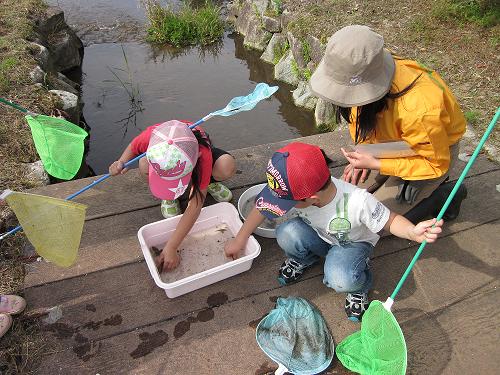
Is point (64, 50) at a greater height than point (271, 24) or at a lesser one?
lesser

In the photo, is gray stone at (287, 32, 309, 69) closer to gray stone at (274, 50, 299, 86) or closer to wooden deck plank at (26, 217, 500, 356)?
gray stone at (274, 50, 299, 86)

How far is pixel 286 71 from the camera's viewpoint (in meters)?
5.53

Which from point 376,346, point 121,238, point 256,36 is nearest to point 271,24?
point 256,36

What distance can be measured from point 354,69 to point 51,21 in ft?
17.0

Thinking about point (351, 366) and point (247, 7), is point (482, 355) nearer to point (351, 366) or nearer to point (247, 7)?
point (351, 366)

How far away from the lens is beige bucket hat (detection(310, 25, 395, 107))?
5.58ft

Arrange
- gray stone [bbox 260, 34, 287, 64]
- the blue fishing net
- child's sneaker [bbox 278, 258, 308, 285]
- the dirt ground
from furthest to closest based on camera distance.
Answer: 1. gray stone [bbox 260, 34, 287, 64]
2. the dirt ground
3. the blue fishing net
4. child's sneaker [bbox 278, 258, 308, 285]

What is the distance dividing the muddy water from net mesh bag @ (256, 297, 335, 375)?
106 inches

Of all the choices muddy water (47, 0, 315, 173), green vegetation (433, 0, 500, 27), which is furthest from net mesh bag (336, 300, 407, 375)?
green vegetation (433, 0, 500, 27)

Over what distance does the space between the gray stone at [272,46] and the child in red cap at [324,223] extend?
4.38m

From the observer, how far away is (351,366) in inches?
68.8

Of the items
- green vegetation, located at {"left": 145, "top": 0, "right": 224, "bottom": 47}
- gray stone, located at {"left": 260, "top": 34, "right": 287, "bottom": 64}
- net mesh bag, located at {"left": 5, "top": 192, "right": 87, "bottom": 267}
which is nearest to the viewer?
net mesh bag, located at {"left": 5, "top": 192, "right": 87, "bottom": 267}

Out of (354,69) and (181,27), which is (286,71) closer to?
(181,27)

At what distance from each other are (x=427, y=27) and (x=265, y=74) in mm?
2146
